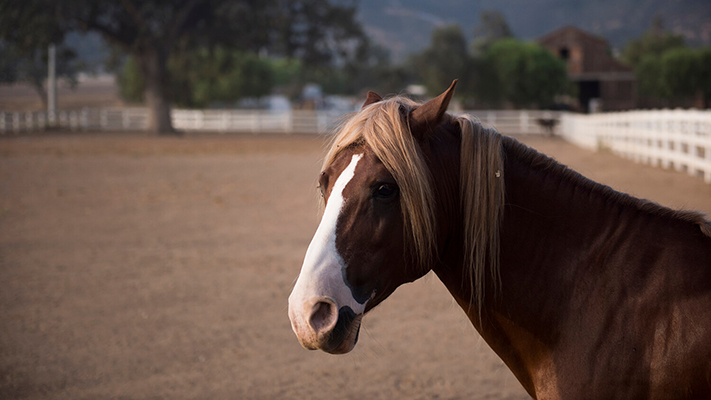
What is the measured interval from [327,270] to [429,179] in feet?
1.40

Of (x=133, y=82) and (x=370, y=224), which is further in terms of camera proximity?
(x=133, y=82)

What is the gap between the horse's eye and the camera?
1.71 meters

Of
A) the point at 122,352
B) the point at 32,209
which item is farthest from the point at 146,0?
the point at 122,352

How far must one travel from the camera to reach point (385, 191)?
1.72 meters

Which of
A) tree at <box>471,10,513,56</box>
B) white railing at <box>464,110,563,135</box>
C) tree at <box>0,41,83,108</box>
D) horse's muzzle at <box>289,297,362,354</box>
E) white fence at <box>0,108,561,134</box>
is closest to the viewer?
horse's muzzle at <box>289,297,362,354</box>

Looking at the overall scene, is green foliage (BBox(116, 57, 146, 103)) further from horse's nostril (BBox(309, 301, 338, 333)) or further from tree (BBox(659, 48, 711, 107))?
horse's nostril (BBox(309, 301, 338, 333))

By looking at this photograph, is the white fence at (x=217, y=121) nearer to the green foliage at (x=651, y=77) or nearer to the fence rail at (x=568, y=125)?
the fence rail at (x=568, y=125)

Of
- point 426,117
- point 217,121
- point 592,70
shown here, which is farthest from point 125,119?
point 592,70

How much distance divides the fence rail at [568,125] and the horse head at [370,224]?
0.90ft

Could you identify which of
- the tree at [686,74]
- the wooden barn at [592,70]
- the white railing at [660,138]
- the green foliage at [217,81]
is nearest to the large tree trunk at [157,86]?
the green foliage at [217,81]

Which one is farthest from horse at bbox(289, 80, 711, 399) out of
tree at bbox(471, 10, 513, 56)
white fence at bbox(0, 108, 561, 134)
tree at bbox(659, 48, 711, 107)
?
tree at bbox(471, 10, 513, 56)

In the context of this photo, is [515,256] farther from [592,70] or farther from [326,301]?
[592,70]

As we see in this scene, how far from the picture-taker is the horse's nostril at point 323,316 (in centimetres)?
158

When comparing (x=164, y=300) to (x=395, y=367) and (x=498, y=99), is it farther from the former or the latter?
(x=498, y=99)
